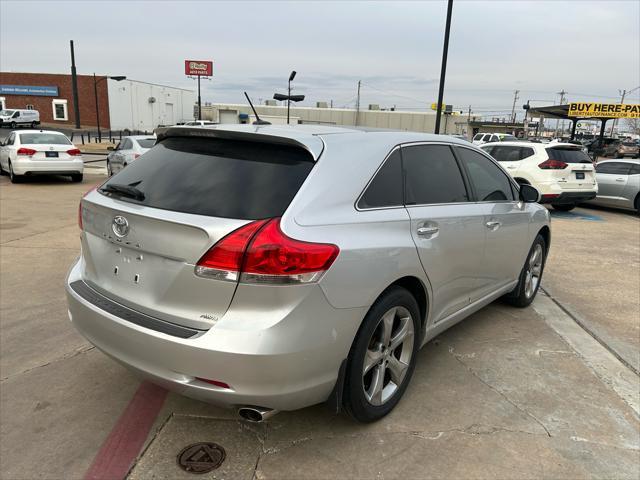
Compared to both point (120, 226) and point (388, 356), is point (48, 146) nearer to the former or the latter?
point (120, 226)

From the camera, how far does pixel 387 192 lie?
2.83 meters

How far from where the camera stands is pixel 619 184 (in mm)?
12242

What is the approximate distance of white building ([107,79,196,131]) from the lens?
183 ft

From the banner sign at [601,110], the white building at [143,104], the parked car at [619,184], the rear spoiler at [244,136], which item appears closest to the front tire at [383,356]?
the rear spoiler at [244,136]

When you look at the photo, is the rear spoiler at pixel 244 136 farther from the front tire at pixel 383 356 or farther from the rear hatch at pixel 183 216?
the front tire at pixel 383 356

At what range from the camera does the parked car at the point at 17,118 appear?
47094 mm

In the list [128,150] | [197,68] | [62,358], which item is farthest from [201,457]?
[197,68]

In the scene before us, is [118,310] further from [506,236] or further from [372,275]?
[506,236]

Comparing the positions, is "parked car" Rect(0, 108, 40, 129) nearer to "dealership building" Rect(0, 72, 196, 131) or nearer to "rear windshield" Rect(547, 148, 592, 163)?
"dealership building" Rect(0, 72, 196, 131)

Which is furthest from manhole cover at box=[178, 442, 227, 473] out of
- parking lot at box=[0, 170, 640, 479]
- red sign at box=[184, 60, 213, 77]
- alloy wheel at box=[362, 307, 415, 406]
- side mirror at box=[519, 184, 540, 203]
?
red sign at box=[184, 60, 213, 77]

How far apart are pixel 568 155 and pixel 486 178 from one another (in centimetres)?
860

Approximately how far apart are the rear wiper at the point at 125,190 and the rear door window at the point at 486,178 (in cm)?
231

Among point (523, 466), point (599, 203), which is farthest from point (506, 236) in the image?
point (599, 203)

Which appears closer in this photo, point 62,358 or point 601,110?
point 62,358
